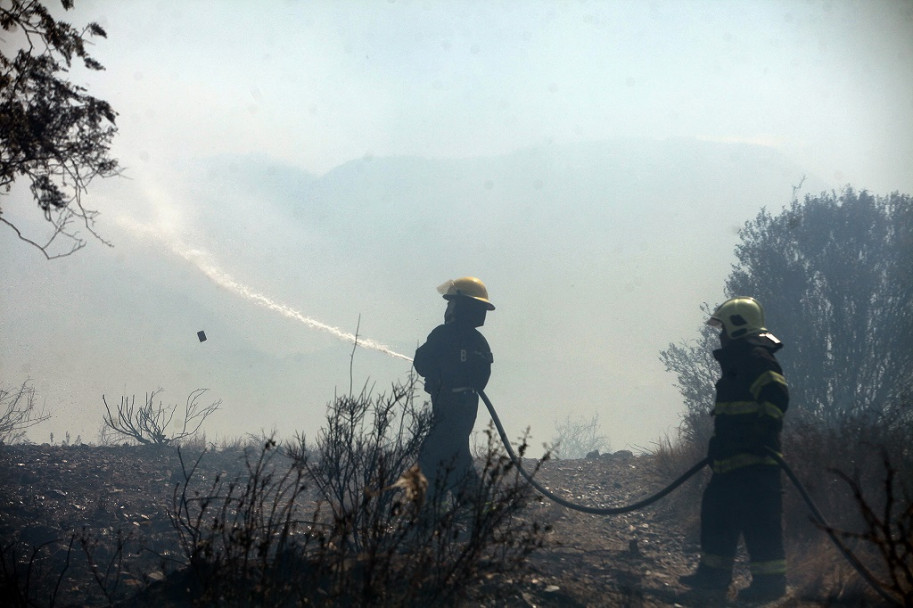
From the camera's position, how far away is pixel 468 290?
820cm

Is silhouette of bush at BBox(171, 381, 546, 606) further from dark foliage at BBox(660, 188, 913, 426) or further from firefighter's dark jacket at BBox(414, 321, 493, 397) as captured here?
dark foliage at BBox(660, 188, 913, 426)

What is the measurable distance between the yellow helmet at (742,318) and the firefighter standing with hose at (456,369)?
117 inches

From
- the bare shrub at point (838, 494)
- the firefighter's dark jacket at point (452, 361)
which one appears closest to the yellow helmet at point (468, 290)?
the firefighter's dark jacket at point (452, 361)

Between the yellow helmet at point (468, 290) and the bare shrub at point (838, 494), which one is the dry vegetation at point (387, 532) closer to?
the bare shrub at point (838, 494)

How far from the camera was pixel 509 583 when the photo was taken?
4406 mm

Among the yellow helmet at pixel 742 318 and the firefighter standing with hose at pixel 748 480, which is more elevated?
the yellow helmet at pixel 742 318

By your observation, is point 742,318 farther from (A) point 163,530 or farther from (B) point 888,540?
(A) point 163,530

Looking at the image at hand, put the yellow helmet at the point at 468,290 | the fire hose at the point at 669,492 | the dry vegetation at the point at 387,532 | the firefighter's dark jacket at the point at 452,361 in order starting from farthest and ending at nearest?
the yellow helmet at the point at 468,290, the firefighter's dark jacket at the point at 452,361, the fire hose at the point at 669,492, the dry vegetation at the point at 387,532

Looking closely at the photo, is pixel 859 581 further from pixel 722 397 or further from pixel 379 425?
pixel 379 425

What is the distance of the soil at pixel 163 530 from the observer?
4.77 meters

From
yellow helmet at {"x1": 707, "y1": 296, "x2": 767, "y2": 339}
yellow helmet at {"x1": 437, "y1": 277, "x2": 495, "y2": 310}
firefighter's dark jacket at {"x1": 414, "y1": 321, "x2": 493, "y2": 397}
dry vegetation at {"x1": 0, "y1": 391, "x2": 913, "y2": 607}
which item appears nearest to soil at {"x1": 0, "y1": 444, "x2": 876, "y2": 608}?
dry vegetation at {"x1": 0, "y1": 391, "x2": 913, "y2": 607}

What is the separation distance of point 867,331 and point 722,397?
923cm

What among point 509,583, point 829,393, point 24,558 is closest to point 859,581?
point 509,583

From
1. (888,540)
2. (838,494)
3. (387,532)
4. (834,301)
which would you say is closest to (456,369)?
(838,494)
